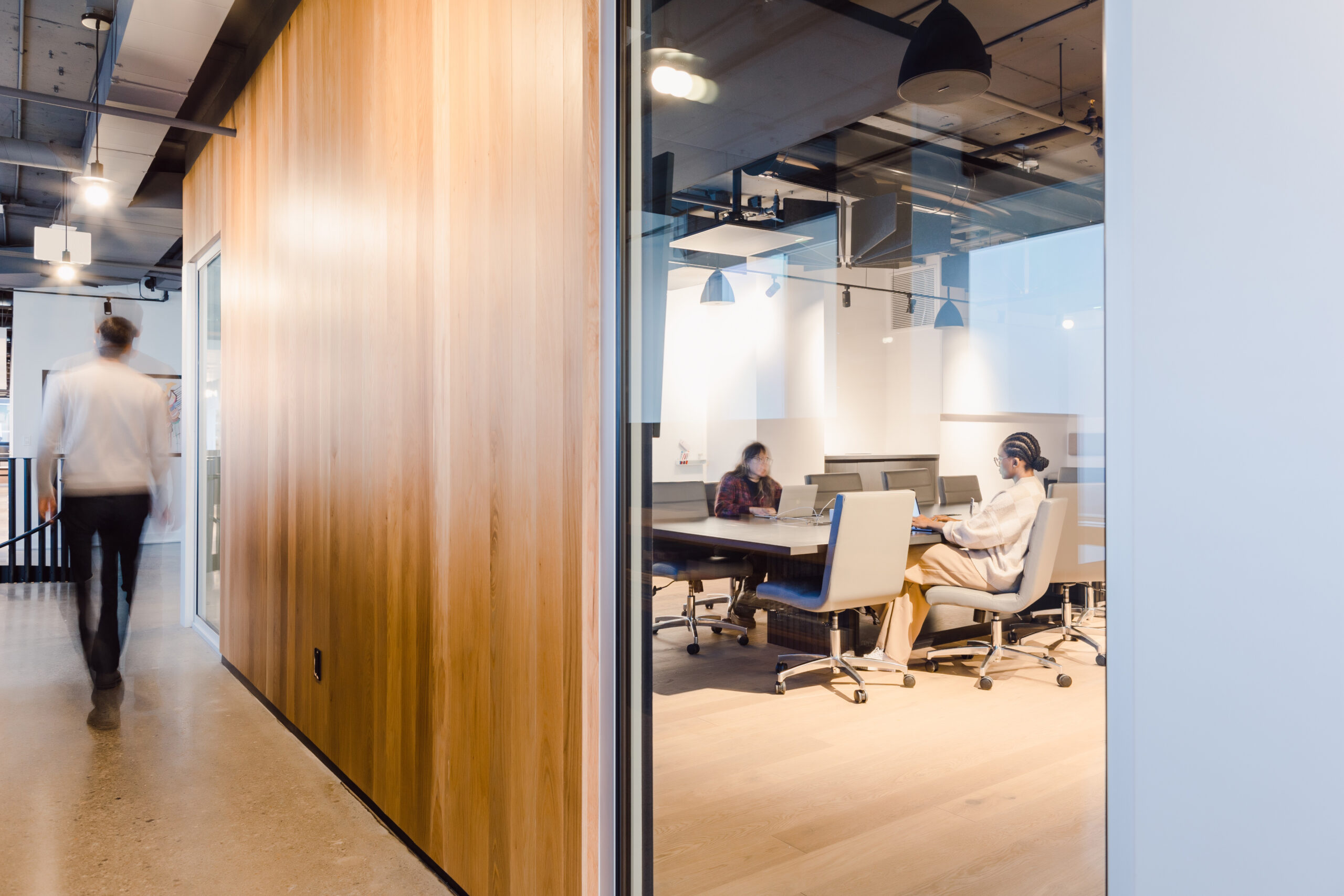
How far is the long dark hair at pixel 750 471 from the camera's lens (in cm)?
149

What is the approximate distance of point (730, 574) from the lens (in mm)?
1678

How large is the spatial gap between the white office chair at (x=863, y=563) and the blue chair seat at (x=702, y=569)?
255 mm

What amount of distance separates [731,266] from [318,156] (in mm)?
2546

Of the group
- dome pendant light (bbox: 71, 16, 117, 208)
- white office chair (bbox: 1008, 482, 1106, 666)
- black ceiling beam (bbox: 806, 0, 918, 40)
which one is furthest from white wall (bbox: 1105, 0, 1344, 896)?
dome pendant light (bbox: 71, 16, 117, 208)

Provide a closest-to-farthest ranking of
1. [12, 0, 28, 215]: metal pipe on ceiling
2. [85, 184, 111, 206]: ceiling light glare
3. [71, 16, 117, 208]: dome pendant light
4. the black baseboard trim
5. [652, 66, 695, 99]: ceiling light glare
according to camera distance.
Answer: [652, 66, 695, 99]: ceiling light glare < the black baseboard trim < [12, 0, 28, 215]: metal pipe on ceiling < [71, 16, 117, 208]: dome pendant light < [85, 184, 111, 206]: ceiling light glare

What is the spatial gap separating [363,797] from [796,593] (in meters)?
2.26

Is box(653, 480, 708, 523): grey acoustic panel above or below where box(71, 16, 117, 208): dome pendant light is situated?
below

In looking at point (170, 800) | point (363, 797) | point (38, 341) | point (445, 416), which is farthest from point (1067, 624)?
point (38, 341)

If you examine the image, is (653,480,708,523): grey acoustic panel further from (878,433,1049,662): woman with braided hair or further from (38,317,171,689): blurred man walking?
(38,317,171,689): blurred man walking

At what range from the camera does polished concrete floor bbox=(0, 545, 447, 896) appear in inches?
99.1

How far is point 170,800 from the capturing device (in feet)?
9.97

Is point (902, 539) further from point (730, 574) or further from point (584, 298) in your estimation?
point (584, 298)

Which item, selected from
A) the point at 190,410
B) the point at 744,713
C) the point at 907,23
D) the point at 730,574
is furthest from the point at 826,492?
the point at 190,410

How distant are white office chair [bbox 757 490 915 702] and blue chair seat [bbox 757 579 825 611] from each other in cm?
1
